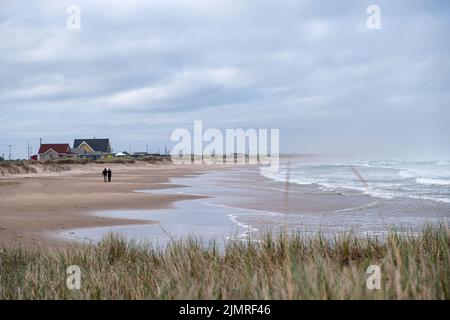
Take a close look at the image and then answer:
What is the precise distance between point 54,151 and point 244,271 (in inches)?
3775

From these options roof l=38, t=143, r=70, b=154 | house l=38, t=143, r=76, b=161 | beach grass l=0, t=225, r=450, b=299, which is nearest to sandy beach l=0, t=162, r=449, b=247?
beach grass l=0, t=225, r=450, b=299

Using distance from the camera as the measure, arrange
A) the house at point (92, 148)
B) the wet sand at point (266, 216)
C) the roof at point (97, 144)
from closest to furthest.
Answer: the wet sand at point (266, 216), the house at point (92, 148), the roof at point (97, 144)

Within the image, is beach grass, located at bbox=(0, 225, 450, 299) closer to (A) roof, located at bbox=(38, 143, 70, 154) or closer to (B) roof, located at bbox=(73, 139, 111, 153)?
(A) roof, located at bbox=(38, 143, 70, 154)

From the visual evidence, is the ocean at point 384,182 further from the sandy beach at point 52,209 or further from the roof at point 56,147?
the roof at point 56,147

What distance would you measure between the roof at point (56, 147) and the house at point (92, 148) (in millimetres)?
6190

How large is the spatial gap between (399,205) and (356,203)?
1.75m

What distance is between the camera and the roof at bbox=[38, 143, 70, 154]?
97.0 m

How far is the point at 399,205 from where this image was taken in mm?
18547

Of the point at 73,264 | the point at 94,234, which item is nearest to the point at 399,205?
the point at 94,234

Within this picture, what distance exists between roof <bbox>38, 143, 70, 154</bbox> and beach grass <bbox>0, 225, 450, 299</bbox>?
93.3 metres

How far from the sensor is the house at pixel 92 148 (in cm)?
10525

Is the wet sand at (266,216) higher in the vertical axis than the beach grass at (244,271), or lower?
lower

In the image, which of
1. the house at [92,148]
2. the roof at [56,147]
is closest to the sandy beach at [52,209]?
the roof at [56,147]
